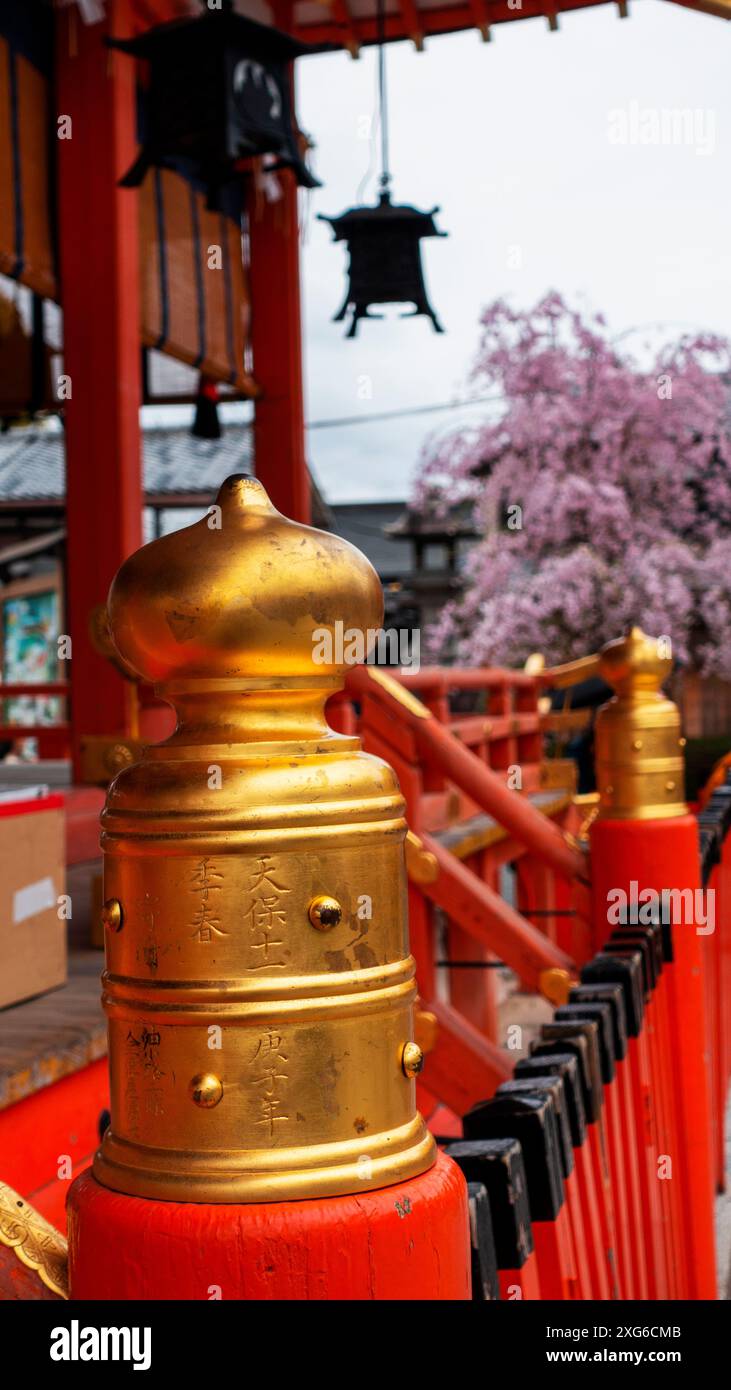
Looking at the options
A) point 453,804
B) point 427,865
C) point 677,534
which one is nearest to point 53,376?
point 453,804

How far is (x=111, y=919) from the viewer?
0.88 metres

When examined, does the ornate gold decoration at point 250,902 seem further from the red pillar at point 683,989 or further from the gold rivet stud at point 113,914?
the red pillar at point 683,989

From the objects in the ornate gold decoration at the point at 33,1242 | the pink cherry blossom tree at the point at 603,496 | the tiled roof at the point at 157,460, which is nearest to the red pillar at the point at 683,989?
the ornate gold decoration at the point at 33,1242

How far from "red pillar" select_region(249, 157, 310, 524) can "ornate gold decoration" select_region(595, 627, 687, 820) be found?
373 cm

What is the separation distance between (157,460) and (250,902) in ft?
84.8

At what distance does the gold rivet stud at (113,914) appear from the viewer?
34.2 inches

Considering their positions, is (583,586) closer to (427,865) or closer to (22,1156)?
(427,865)

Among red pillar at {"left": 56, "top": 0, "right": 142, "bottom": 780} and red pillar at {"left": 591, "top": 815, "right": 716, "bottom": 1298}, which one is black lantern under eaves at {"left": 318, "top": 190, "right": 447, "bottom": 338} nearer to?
red pillar at {"left": 56, "top": 0, "right": 142, "bottom": 780}

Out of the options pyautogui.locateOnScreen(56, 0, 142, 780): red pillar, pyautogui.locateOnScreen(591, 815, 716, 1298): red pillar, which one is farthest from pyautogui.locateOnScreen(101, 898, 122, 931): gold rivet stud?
pyautogui.locateOnScreen(56, 0, 142, 780): red pillar

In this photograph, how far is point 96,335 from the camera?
17.0ft

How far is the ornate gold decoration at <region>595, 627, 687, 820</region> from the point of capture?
3193 mm

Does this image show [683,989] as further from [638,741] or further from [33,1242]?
[33,1242]
